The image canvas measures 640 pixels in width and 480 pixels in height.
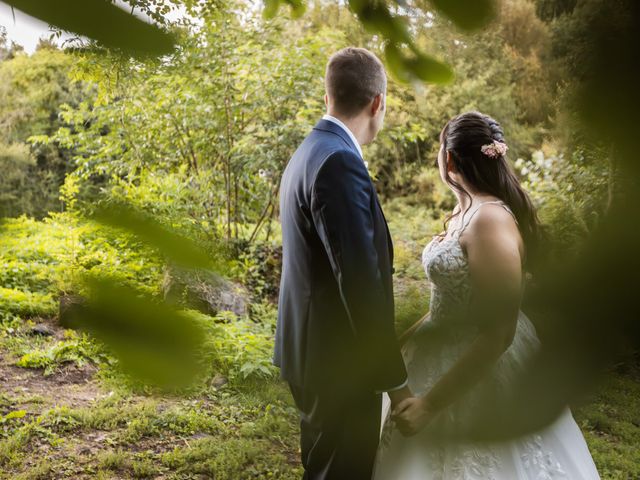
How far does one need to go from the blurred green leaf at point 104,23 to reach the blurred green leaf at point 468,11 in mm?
176

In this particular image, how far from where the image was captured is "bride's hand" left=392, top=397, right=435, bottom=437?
133 centimetres

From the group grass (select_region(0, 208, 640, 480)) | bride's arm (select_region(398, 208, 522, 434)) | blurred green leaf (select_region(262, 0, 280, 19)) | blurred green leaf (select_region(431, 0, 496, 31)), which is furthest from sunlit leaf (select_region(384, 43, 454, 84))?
grass (select_region(0, 208, 640, 480))

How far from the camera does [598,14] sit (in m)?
→ 0.18

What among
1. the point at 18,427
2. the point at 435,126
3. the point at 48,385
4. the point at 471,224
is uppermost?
the point at 435,126

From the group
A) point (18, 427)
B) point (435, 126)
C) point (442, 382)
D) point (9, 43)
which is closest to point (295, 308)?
point (442, 382)

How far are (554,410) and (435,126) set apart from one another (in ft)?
23.6

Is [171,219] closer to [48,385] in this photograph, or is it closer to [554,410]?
[554,410]

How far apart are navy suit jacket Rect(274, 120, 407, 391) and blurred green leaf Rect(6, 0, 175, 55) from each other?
2.94 feet

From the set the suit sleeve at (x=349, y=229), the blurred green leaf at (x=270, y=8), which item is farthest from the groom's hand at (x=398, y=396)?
the blurred green leaf at (x=270, y=8)

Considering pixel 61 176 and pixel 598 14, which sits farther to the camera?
pixel 61 176

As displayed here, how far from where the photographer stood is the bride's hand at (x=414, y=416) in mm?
1333

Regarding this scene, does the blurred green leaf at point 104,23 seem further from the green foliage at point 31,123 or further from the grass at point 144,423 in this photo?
the grass at point 144,423

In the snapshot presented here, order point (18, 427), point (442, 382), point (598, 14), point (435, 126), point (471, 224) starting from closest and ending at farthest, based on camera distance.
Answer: point (598, 14), point (442, 382), point (471, 224), point (18, 427), point (435, 126)

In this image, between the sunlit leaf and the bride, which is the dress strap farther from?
the sunlit leaf
